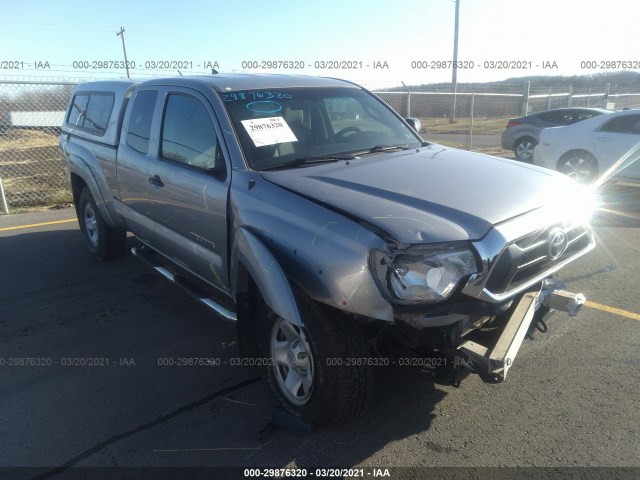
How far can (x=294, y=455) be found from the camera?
2852 millimetres

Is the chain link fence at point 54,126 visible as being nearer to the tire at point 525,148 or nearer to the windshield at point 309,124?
the windshield at point 309,124

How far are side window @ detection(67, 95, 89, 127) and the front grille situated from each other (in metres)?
5.31

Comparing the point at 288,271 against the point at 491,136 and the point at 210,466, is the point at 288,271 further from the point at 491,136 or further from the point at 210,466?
the point at 491,136

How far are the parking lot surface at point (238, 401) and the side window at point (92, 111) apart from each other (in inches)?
75.8

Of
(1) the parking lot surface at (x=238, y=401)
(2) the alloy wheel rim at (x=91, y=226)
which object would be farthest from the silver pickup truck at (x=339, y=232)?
(2) the alloy wheel rim at (x=91, y=226)

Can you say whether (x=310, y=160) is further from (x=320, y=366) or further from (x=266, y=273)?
(x=320, y=366)

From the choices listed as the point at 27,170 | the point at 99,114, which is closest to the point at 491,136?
the point at 27,170

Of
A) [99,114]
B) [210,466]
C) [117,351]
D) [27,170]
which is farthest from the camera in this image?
[27,170]

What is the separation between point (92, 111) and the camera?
590 cm

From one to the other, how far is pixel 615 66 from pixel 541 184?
13.6 m

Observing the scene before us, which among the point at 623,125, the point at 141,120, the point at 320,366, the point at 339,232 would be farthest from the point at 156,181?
the point at 623,125

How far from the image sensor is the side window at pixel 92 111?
548 cm

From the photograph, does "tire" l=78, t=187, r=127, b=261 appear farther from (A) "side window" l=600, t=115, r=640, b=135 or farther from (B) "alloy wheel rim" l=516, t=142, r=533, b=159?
(B) "alloy wheel rim" l=516, t=142, r=533, b=159

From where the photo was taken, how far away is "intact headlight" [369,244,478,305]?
2.52 meters
